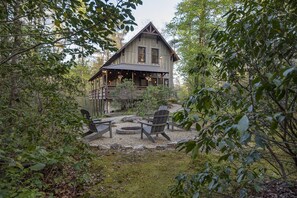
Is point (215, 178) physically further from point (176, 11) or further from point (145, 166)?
point (176, 11)

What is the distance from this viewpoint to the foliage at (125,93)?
14.1 m

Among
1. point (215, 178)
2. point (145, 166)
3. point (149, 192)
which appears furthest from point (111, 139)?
point (215, 178)

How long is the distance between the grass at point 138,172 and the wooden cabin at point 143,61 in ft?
39.0

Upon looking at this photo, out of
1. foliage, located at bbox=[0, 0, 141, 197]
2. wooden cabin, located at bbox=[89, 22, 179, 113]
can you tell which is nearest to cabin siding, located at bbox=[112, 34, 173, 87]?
wooden cabin, located at bbox=[89, 22, 179, 113]

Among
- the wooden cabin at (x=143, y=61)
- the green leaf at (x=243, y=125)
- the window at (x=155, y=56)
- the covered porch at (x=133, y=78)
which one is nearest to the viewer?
the green leaf at (x=243, y=125)

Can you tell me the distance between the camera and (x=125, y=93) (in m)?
14.2

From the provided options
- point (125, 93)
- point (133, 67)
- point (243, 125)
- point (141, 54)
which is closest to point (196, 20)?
point (133, 67)

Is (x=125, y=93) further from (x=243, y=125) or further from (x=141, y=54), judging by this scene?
(x=243, y=125)

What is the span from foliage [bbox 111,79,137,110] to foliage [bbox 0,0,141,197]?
11.2 meters

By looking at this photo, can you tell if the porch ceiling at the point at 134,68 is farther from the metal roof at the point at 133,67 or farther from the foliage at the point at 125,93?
the foliage at the point at 125,93

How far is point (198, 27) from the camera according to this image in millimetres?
12430

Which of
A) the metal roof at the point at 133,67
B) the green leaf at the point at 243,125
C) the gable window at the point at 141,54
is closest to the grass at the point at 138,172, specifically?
the green leaf at the point at 243,125

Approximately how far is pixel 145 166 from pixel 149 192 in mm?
991

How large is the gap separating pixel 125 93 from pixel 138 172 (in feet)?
36.6
